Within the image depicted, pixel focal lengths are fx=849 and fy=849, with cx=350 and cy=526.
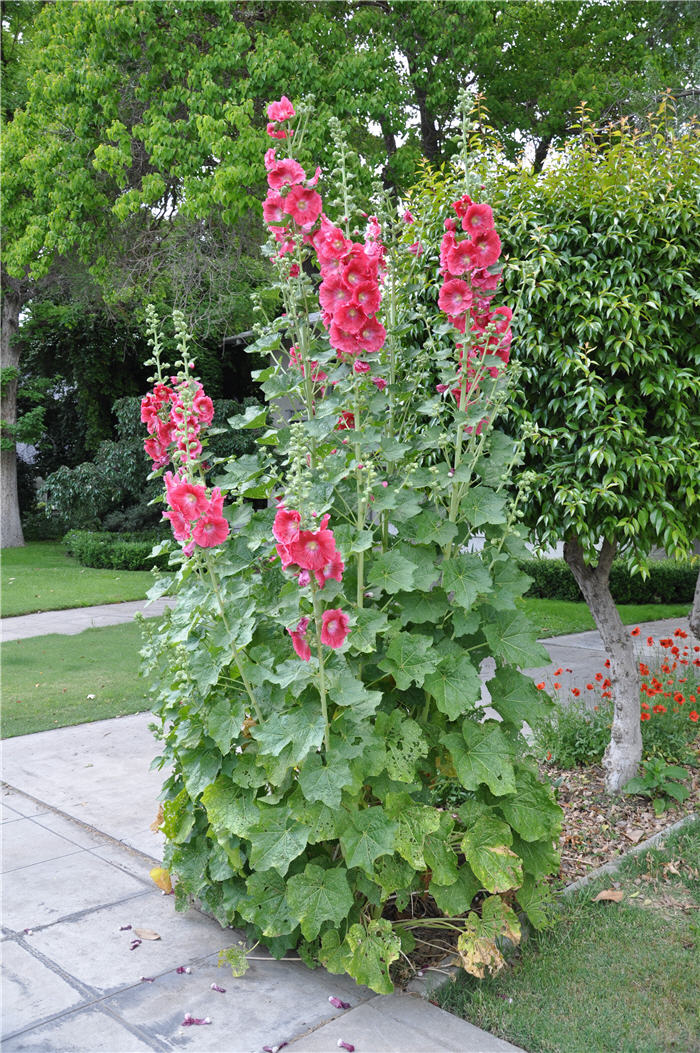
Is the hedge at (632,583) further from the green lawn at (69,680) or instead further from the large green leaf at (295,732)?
the large green leaf at (295,732)

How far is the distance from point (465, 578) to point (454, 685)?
324mm

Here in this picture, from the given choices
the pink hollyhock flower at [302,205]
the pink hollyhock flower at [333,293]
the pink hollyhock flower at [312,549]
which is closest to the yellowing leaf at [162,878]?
the pink hollyhock flower at [312,549]

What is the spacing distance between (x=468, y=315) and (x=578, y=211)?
130 centimetres

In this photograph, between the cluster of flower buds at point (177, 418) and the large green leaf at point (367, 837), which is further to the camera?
the cluster of flower buds at point (177, 418)

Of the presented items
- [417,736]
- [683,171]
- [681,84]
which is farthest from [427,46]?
[417,736]

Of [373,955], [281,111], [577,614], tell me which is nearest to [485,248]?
[281,111]

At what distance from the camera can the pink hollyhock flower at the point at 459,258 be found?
101 inches

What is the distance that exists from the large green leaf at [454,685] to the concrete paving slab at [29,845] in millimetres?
1932

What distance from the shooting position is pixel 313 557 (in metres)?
2.20

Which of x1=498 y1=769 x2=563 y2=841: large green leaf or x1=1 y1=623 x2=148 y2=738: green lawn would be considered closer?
x1=498 y1=769 x2=563 y2=841: large green leaf

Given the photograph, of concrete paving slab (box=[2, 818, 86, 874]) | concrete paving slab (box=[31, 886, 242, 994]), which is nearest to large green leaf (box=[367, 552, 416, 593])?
concrete paving slab (box=[31, 886, 242, 994])

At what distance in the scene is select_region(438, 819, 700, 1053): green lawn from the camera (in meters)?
2.28

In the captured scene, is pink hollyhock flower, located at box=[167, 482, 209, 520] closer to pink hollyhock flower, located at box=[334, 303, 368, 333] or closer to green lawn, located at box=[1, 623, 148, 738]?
pink hollyhock flower, located at box=[334, 303, 368, 333]

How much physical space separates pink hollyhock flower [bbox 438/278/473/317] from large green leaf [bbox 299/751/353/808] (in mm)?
1384
